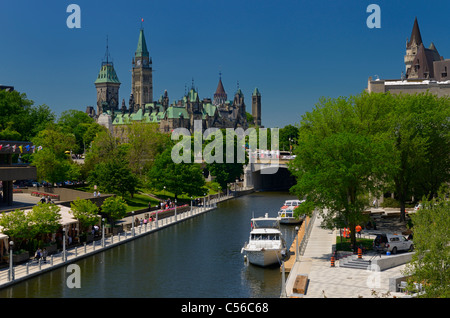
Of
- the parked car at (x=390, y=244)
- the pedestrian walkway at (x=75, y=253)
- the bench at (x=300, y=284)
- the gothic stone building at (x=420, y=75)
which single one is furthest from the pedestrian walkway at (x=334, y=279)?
the gothic stone building at (x=420, y=75)

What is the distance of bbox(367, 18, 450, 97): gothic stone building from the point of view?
8212cm

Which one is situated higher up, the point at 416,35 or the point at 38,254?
the point at 416,35

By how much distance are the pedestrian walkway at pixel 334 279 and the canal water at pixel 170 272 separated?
2.26 m

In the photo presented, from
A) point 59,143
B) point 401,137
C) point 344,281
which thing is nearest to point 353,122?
point 401,137

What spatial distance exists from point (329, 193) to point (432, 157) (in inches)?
851

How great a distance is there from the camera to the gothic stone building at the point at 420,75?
82.1 m

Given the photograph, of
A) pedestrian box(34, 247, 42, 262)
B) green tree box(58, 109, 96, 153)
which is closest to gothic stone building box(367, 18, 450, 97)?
pedestrian box(34, 247, 42, 262)

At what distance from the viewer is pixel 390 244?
144 feet

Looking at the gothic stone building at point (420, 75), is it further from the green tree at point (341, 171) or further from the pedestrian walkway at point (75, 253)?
the pedestrian walkway at point (75, 253)

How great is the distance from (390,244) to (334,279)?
8620 millimetres

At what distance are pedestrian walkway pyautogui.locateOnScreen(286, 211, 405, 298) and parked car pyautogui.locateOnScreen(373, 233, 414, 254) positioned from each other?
3013 millimetres

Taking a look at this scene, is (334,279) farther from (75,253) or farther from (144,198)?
(144,198)

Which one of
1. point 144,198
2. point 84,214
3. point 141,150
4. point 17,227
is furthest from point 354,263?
point 141,150
